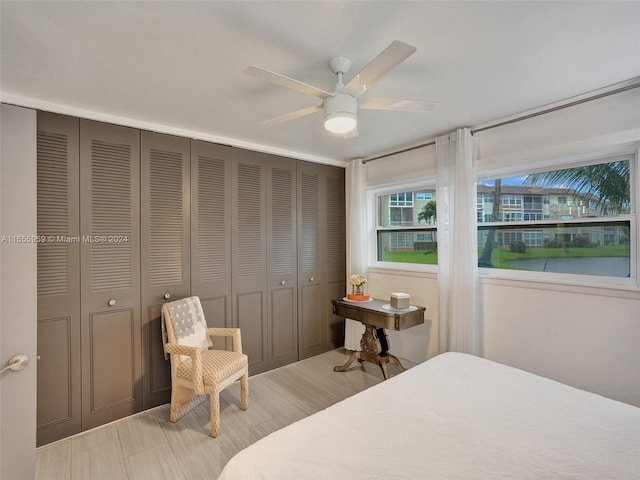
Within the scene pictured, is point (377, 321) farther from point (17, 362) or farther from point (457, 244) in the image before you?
point (17, 362)

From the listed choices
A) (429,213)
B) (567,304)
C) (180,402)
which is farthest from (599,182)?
(180,402)

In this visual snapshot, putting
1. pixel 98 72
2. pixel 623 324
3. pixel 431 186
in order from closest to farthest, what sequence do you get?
pixel 98 72 → pixel 623 324 → pixel 431 186

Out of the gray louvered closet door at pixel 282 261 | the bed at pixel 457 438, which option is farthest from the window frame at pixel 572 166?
the gray louvered closet door at pixel 282 261

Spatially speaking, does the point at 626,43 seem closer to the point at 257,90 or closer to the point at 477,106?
the point at 477,106

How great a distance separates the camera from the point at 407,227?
369 cm

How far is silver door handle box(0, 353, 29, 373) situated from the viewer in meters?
1.66

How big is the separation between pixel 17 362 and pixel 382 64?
2.48 meters

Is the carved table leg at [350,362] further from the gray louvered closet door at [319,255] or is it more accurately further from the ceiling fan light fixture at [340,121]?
the ceiling fan light fixture at [340,121]

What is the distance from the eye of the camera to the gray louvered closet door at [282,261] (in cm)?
343

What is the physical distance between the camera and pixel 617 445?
3.99ft

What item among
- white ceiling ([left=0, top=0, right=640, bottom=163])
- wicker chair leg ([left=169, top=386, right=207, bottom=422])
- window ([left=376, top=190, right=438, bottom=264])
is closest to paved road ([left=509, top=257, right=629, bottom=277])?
window ([left=376, top=190, right=438, bottom=264])

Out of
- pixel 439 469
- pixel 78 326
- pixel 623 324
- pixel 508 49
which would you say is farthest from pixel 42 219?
pixel 623 324

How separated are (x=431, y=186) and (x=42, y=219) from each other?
3552mm

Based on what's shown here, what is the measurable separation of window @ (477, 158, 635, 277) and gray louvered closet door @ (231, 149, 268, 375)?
2.27 metres
